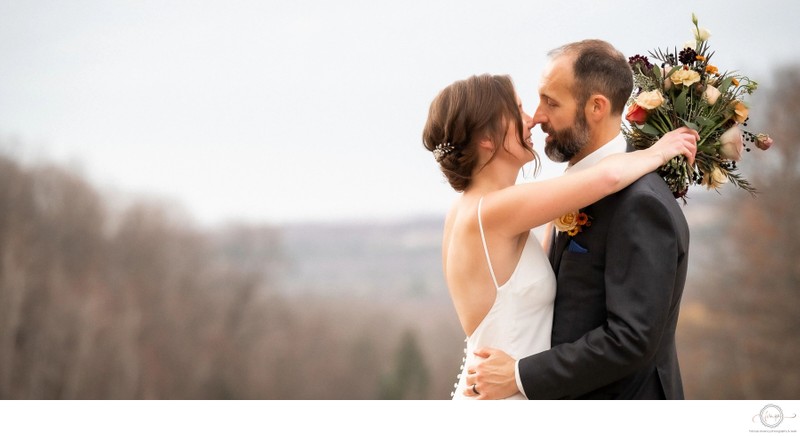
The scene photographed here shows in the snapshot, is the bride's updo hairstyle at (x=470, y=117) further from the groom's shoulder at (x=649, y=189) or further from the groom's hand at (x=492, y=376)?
the groom's hand at (x=492, y=376)

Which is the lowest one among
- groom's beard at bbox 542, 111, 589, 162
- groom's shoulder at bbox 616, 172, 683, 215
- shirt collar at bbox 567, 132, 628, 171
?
groom's shoulder at bbox 616, 172, 683, 215

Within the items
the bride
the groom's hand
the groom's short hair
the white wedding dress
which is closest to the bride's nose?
the bride

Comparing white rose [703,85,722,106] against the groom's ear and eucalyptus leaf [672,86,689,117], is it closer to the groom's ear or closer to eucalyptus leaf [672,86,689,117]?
eucalyptus leaf [672,86,689,117]

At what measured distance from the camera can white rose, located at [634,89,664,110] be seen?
223 cm

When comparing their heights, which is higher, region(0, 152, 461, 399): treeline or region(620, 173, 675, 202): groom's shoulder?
Result: region(620, 173, 675, 202): groom's shoulder

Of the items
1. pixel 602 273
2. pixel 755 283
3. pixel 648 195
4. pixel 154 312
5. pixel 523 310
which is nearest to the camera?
pixel 648 195

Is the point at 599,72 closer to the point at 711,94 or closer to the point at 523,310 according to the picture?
the point at 711,94

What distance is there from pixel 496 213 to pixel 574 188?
0.24 m

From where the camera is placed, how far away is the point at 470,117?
226 cm

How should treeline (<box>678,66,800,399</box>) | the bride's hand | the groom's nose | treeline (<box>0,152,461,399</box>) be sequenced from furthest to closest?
treeline (<box>0,152,461,399</box>)
treeline (<box>678,66,800,399</box>)
the groom's nose
the bride's hand

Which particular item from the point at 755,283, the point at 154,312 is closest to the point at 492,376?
the point at 755,283

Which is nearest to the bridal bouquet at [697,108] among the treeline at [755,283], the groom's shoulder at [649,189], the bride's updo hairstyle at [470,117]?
the groom's shoulder at [649,189]

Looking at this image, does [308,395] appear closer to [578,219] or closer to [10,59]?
[10,59]
